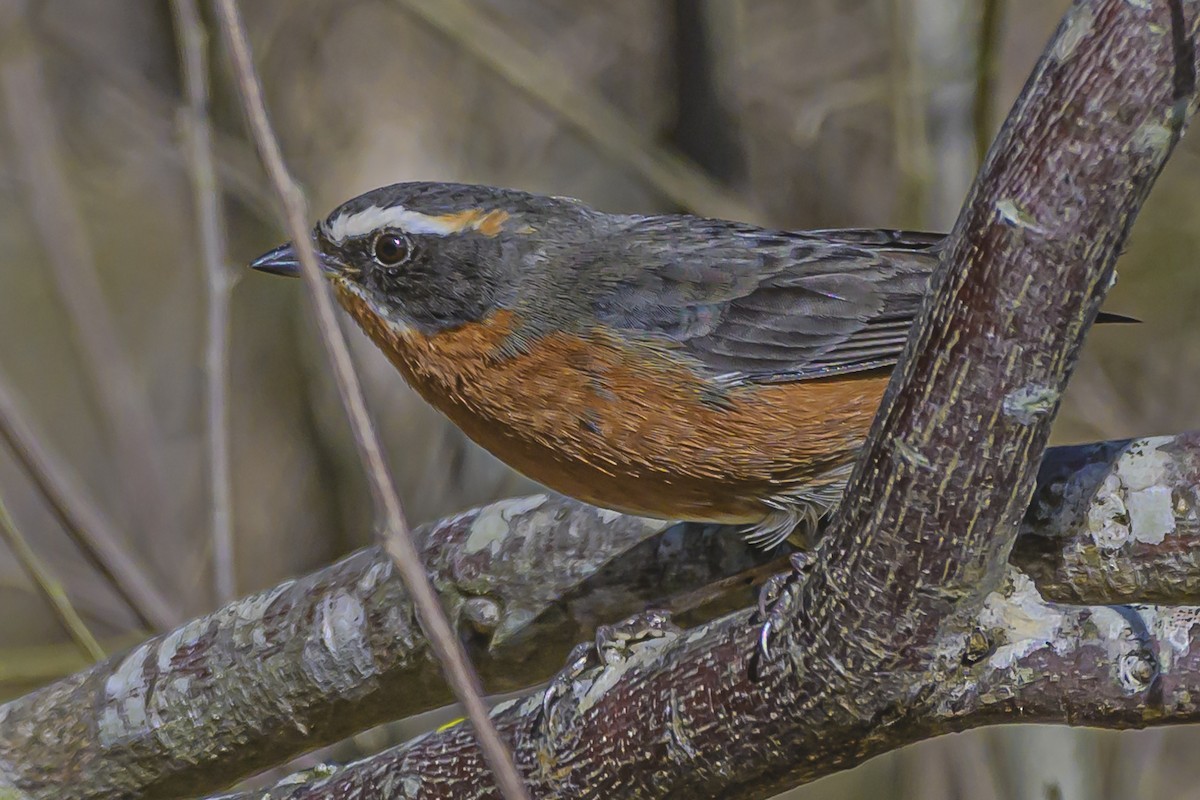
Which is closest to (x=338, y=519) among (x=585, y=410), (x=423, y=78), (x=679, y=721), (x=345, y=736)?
(x=423, y=78)

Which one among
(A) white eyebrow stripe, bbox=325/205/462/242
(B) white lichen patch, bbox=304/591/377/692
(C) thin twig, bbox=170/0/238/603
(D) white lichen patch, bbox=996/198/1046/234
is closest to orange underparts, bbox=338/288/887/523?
(A) white eyebrow stripe, bbox=325/205/462/242

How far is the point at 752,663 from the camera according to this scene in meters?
2.97

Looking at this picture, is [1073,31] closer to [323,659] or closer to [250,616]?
[323,659]

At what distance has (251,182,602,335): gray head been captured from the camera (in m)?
4.60

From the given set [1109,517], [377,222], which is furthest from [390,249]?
[1109,517]

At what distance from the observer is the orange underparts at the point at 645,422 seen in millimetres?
4168

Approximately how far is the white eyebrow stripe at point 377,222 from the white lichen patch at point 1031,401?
8.51ft

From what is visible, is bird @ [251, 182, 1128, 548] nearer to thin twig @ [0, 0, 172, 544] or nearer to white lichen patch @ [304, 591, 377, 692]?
white lichen patch @ [304, 591, 377, 692]

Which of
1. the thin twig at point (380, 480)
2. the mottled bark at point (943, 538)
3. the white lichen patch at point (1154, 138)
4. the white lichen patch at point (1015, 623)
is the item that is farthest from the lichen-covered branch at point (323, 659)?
the thin twig at point (380, 480)

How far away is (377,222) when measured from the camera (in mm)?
4586

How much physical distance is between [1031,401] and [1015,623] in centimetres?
62

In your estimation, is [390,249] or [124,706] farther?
[390,249]

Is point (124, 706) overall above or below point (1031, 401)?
above

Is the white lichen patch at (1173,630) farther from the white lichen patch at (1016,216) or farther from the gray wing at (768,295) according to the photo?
the gray wing at (768,295)
